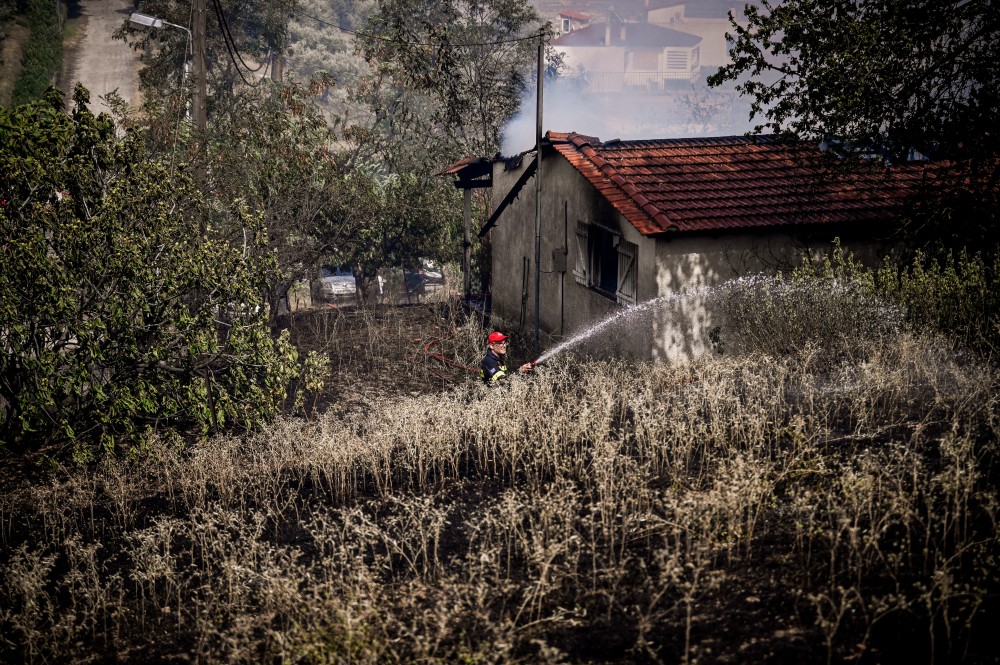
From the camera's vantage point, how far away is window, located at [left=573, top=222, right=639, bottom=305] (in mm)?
14570

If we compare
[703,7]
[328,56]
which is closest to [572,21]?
[703,7]

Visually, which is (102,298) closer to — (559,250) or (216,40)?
(559,250)

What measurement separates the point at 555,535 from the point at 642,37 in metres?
124

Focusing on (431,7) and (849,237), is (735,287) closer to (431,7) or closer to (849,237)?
(849,237)

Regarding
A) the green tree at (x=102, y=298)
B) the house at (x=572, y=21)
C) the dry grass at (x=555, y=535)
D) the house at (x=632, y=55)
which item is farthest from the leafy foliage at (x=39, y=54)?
the house at (x=632, y=55)

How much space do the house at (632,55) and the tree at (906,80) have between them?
106669 mm

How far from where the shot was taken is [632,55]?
11988 centimetres

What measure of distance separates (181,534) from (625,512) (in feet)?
13.4

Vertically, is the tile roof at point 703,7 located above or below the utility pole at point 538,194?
above

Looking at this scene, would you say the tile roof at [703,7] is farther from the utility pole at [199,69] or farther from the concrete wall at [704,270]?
the concrete wall at [704,270]

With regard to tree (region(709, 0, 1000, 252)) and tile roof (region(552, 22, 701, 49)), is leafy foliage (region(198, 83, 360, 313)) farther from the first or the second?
tile roof (region(552, 22, 701, 49))

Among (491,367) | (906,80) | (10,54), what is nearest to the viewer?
(906,80)

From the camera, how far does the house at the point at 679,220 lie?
1377 cm

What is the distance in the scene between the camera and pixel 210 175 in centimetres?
1984
